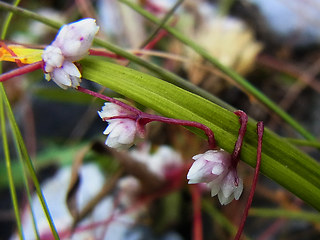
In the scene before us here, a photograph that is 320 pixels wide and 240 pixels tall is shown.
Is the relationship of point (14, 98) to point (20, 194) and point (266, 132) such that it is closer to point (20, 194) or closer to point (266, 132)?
point (20, 194)

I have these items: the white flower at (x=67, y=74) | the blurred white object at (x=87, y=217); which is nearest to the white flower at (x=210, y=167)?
the white flower at (x=67, y=74)

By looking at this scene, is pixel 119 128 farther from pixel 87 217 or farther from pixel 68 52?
pixel 87 217

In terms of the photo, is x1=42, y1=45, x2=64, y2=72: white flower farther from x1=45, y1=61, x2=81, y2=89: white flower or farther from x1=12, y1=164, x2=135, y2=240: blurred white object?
x1=12, y1=164, x2=135, y2=240: blurred white object

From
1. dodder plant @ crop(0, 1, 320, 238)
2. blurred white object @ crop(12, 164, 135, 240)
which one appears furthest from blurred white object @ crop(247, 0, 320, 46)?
dodder plant @ crop(0, 1, 320, 238)

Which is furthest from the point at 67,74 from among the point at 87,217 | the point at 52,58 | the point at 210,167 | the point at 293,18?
the point at 293,18

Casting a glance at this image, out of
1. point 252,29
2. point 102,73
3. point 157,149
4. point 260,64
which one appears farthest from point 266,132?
point 252,29

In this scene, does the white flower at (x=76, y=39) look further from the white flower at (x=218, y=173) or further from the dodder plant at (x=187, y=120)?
the white flower at (x=218, y=173)
